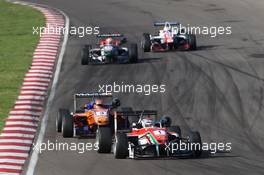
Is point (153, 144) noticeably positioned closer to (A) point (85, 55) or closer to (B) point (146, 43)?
(A) point (85, 55)

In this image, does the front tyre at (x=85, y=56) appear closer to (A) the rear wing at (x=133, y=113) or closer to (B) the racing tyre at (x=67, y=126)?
(B) the racing tyre at (x=67, y=126)

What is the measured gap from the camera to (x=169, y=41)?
134 ft

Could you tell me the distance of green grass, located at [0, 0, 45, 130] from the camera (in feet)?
110

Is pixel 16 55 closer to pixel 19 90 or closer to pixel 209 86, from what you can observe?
pixel 19 90

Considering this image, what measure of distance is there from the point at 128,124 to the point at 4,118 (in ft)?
16.5

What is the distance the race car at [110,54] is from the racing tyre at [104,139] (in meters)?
13.9

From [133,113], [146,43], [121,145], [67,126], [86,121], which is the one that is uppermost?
[146,43]

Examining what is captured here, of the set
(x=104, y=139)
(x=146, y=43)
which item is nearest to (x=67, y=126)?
(x=104, y=139)

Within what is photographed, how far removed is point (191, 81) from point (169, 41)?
252 inches

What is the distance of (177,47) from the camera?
135ft

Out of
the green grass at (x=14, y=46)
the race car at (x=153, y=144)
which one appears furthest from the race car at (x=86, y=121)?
the green grass at (x=14, y=46)

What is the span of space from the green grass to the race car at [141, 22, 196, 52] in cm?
549

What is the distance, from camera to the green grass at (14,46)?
3357 centimetres

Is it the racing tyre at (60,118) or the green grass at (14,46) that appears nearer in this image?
the racing tyre at (60,118)
